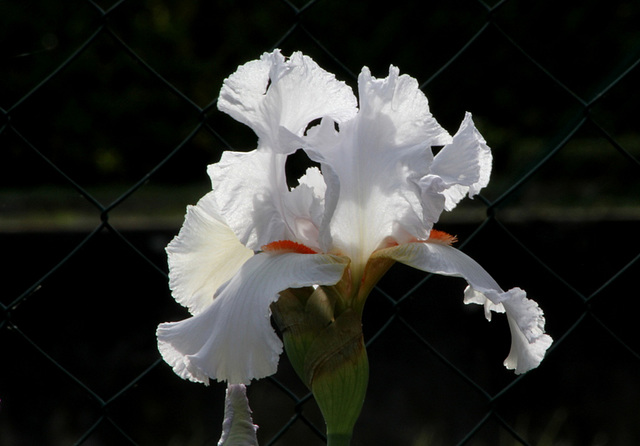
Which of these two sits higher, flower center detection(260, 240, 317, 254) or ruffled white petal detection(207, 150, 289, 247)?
ruffled white petal detection(207, 150, 289, 247)

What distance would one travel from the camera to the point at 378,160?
1.92 ft

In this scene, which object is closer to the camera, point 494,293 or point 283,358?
point 494,293

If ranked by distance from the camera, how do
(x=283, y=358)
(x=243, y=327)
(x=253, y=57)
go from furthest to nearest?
1. (x=253, y=57)
2. (x=283, y=358)
3. (x=243, y=327)

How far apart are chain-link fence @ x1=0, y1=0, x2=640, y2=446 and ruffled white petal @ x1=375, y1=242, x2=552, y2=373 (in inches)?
18.8

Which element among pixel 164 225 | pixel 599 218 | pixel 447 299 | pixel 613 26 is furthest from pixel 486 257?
pixel 613 26

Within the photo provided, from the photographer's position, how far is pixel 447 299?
1.92 metres

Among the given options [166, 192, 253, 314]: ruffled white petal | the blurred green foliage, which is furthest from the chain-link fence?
[166, 192, 253, 314]: ruffled white petal

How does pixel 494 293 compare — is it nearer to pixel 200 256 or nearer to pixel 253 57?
pixel 200 256

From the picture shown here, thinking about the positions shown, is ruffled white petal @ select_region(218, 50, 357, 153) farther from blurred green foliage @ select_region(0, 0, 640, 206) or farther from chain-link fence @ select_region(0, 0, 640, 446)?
blurred green foliage @ select_region(0, 0, 640, 206)

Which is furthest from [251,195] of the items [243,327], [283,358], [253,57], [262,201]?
[253,57]

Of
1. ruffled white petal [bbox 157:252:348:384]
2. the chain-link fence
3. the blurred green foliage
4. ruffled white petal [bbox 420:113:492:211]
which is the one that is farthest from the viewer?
the blurred green foliage

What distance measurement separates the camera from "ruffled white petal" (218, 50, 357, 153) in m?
0.57

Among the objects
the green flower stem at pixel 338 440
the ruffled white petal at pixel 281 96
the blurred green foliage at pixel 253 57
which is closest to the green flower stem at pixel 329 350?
the green flower stem at pixel 338 440

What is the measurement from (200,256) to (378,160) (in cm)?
17
